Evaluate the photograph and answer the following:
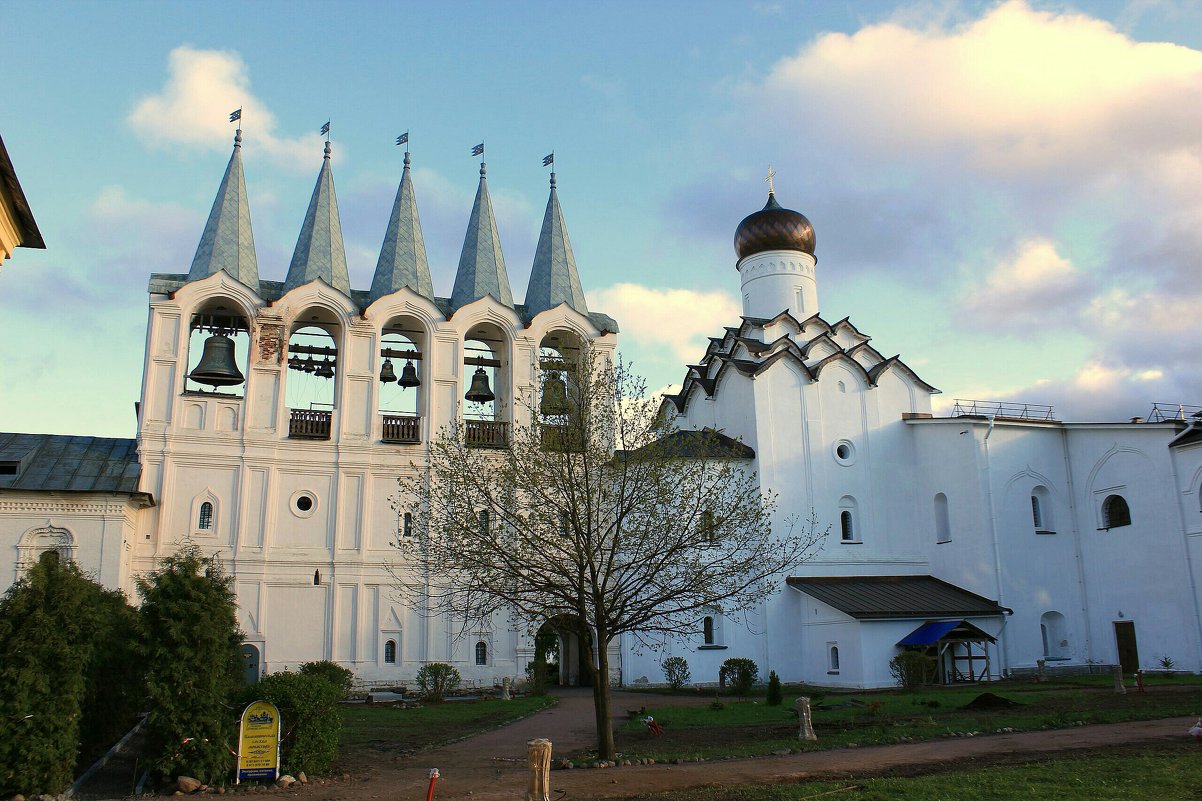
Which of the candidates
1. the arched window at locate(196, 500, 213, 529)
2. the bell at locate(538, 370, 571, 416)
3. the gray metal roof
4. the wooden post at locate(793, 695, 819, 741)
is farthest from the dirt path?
the gray metal roof

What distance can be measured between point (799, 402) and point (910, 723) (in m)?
15.9

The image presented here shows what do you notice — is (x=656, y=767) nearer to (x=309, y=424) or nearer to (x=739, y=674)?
(x=739, y=674)

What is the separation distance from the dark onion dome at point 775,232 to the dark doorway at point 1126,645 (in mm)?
16771

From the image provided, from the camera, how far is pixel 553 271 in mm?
30500

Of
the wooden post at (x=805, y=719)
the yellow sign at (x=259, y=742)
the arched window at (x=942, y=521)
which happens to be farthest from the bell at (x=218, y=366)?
the arched window at (x=942, y=521)

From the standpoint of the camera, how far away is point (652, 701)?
2348 centimetres

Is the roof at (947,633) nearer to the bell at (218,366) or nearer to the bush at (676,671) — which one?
the bush at (676,671)

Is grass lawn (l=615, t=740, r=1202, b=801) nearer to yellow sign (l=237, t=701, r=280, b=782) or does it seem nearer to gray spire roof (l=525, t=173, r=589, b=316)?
yellow sign (l=237, t=701, r=280, b=782)

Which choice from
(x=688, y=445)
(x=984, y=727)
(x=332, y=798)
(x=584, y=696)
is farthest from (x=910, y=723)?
(x=584, y=696)

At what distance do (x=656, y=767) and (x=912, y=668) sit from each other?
575 inches

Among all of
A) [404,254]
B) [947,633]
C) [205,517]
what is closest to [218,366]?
[205,517]

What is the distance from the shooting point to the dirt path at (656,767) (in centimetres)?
1165

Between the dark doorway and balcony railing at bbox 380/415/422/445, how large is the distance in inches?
884

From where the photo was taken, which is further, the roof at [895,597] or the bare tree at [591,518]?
the roof at [895,597]
